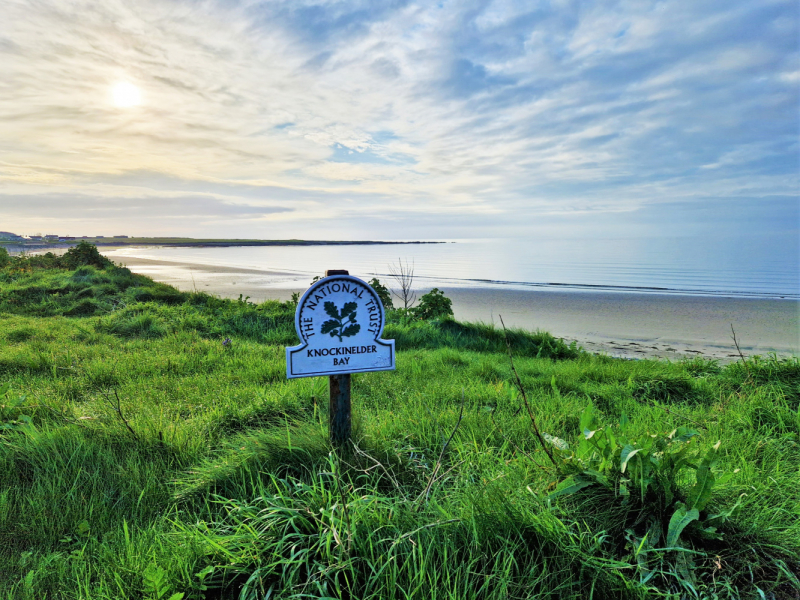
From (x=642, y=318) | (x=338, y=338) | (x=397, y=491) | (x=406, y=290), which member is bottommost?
(x=397, y=491)

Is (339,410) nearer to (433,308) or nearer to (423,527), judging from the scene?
(423,527)

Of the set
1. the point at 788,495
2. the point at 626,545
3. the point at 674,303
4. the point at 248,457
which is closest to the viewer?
the point at 626,545

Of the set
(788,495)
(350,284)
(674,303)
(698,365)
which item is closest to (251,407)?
(350,284)

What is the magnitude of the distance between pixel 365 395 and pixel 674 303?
13536 mm

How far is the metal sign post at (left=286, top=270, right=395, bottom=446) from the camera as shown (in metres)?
2.69

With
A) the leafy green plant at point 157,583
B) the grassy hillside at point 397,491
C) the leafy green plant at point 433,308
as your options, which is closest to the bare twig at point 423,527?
the grassy hillside at point 397,491

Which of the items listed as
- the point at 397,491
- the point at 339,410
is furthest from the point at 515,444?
the point at 339,410

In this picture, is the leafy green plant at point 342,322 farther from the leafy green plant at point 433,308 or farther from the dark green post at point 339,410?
the leafy green plant at point 433,308

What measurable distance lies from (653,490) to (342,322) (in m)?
1.85

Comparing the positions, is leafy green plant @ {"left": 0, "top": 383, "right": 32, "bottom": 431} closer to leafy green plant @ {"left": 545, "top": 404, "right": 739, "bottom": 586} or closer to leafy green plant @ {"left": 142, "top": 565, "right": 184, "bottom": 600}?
leafy green plant @ {"left": 142, "top": 565, "right": 184, "bottom": 600}

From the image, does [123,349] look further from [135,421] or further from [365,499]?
[365,499]

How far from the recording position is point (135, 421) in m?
3.39

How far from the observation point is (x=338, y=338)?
2.76 meters

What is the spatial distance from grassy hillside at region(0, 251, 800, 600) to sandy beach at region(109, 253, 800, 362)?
4.58 metres
